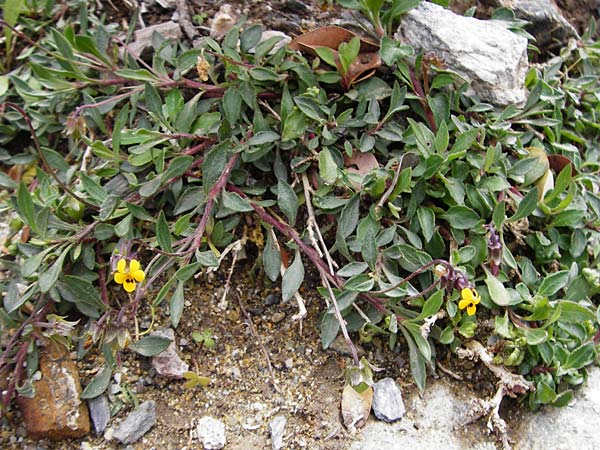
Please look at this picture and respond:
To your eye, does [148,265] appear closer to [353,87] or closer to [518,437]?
[353,87]

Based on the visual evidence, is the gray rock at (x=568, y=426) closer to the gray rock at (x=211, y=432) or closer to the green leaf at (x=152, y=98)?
the gray rock at (x=211, y=432)

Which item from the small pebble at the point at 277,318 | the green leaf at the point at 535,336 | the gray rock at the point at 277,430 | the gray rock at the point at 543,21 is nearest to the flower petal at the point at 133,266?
the small pebble at the point at 277,318

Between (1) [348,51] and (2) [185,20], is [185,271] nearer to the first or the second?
(1) [348,51]

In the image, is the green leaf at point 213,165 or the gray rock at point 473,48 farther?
the gray rock at point 473,48

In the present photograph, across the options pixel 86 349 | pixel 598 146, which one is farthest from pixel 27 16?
pixel 598 146

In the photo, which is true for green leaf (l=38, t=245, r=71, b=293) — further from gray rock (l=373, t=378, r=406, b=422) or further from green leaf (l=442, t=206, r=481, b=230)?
green leaf (l=442, t=206, r=481, b=230)

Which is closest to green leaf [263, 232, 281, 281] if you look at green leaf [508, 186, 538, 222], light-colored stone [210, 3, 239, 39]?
green leaf [508, 186, 538, 222]
